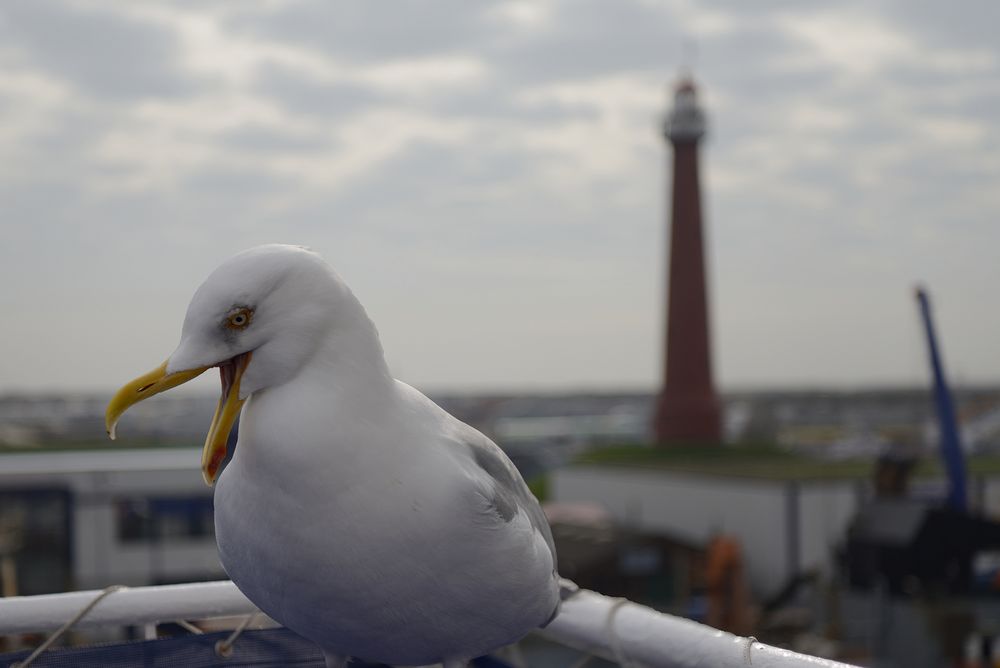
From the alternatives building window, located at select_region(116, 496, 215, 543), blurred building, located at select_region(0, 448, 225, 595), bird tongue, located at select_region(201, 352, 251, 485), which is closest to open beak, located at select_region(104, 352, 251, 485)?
bird tongue, located at select_region(201, 352, 251, 485)

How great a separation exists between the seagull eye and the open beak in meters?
0.06

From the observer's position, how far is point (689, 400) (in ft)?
97.8

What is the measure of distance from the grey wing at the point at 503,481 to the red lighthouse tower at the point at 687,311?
2806 centimetres

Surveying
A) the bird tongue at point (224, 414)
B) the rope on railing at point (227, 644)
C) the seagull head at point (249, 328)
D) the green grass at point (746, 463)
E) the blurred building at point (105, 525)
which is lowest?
the green grass at point (746, 463)

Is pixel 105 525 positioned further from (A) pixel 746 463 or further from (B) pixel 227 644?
(A) pixel 746 463

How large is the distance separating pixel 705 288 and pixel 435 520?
28786mm

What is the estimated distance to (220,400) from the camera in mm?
1631

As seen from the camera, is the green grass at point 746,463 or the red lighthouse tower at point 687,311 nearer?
the green grass at point 746,463

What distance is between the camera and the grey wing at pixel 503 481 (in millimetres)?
1785

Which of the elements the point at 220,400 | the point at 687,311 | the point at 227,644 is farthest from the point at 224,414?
the point at 687,311

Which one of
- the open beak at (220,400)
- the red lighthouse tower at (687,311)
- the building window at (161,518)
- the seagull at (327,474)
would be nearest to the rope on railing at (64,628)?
the seagull at (327,474)

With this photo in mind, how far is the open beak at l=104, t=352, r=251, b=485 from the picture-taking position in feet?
5.10

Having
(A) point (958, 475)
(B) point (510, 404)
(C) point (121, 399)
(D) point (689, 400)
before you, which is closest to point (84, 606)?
(C) point (121, 399)

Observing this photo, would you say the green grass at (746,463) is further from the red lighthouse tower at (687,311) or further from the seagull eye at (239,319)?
the seagull eye at (239,319)
